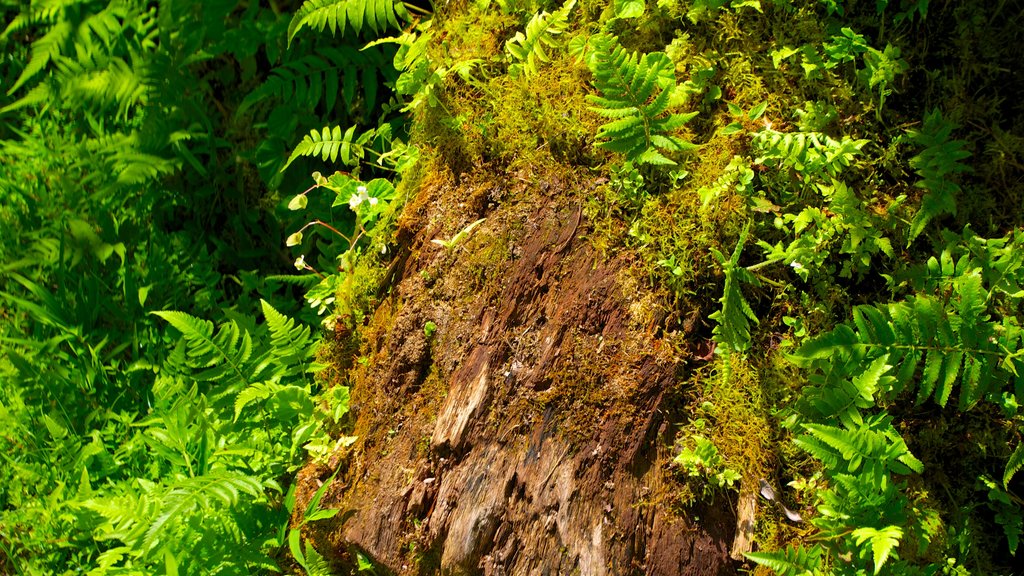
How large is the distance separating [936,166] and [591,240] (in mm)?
1260

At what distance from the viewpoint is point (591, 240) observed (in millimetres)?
2766

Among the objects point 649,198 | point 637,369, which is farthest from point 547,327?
point 649,198

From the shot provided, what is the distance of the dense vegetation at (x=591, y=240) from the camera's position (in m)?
2.40

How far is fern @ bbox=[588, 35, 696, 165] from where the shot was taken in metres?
2.51

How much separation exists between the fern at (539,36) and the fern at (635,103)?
321 millimetres

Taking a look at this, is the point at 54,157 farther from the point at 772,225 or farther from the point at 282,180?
the point at 772,225

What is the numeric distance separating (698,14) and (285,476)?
2674 millimetres

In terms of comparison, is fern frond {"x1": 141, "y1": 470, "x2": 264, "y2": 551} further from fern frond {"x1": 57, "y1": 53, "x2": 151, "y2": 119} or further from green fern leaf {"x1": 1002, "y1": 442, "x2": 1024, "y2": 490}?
green fern leaf {"x1": 1002, "y1": 442, "x2": 1024, "y2": 490}

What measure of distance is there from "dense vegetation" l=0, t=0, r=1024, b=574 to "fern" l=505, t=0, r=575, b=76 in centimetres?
1

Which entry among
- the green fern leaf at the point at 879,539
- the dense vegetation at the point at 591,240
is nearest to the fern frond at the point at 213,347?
the dense vegetation at the point at 591,240

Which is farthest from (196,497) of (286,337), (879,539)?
(879,539)

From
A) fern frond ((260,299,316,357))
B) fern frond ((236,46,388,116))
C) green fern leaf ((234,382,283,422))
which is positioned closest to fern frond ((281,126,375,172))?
fern frond ((236,46,388,116))

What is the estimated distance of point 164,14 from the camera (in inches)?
157

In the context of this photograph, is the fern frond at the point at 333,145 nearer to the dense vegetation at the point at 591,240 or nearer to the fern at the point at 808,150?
the dense vegetation at the point at 591,240
